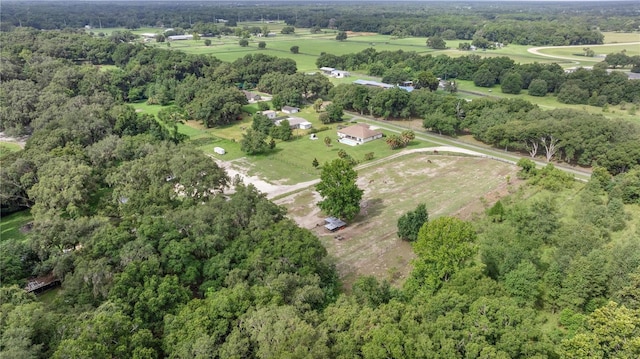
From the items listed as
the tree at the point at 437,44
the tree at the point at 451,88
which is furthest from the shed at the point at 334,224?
the tree at the point at 437,44

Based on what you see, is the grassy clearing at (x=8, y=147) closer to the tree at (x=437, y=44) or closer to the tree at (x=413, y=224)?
the tree at (x=413, y=224)

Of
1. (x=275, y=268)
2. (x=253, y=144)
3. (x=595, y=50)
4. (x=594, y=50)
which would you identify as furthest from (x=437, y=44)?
(x=275, y=268)

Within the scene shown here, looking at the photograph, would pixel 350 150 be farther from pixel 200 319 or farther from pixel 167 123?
pixel 200 319

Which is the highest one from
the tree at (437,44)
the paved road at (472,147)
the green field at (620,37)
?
the green field at (620,37)

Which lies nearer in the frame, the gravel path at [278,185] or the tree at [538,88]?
the gravel path at [278,185]

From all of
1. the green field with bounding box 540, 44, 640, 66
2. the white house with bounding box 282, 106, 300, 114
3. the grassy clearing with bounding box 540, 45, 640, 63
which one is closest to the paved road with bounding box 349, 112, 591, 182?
the white house with bounding box 282, 106, 300, 114

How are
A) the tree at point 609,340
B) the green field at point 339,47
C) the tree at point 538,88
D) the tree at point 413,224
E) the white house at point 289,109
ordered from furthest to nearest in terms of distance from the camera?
the green field at point 339,47
the tree at point 538,88
the white house at point 289,109
the tree at point 413,224
the tree at point 609,340
